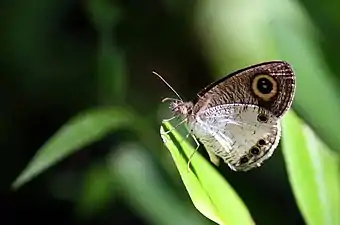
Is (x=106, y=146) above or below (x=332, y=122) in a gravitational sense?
above

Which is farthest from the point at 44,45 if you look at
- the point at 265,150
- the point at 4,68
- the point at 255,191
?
the point at 265,150

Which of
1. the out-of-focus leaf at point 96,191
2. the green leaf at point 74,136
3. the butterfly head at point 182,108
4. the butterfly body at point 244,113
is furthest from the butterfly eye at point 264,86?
the out-of-focus leaf at point 96,191

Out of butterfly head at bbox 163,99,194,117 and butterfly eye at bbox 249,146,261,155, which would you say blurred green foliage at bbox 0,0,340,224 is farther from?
butterfly eye at bbox 249,146,261,155

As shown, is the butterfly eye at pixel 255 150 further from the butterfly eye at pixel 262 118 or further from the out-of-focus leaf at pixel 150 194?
the out-of-focus leaf at pixel 150 194

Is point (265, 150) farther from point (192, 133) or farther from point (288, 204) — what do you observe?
point (288, 204)

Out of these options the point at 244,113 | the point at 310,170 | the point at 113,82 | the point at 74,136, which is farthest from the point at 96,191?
the point at 310,170
